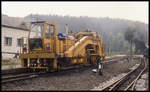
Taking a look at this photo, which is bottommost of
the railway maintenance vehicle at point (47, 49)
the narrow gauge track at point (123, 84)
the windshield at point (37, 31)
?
the narrow gauge track at point (123, 84)

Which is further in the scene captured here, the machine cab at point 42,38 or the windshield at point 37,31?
the windshield at point 37,31

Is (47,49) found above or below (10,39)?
below

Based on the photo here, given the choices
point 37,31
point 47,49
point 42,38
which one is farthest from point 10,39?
point 47,49

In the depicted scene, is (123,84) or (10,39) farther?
(10,39)

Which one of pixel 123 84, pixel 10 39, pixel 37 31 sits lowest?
pixel 123 84

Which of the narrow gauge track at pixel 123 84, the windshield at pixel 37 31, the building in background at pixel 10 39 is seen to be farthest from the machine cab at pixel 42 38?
the building in background at pixel 10 39

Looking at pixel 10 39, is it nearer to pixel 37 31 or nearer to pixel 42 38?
pixel 37 31

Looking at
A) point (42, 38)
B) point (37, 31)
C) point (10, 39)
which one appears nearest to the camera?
point (42, 38)

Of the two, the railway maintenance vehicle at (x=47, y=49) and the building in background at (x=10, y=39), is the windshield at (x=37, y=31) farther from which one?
the building in background at (x=10, y=39)

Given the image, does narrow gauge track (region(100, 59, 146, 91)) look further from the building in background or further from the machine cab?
the building in background

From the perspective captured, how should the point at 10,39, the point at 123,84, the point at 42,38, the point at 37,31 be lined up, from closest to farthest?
the point at 123,84 → the point at 42,38 → the point at 37,31 → the point at 10,39

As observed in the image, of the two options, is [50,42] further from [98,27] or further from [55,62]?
[98,27]

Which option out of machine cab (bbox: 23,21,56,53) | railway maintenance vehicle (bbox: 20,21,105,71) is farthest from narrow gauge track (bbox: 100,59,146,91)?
machine cab (bbox: 23,21,56,53)

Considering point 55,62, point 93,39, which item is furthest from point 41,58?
point 93,39
